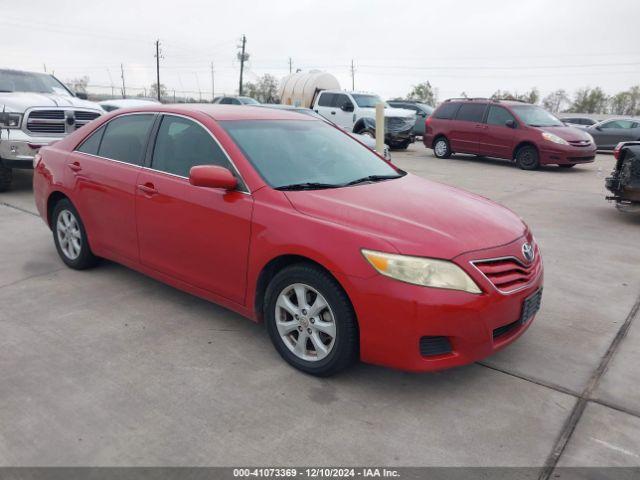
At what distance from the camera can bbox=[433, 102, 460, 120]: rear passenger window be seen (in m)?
15.6

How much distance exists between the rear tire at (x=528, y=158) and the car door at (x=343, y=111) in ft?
19.4

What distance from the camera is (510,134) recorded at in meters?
14.0

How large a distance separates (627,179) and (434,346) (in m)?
5.98

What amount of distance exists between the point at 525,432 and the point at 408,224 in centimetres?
125

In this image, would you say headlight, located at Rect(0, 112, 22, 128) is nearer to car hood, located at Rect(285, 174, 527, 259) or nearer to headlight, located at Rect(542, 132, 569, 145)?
car hood, located at Rect(285, 174, 527, 259)

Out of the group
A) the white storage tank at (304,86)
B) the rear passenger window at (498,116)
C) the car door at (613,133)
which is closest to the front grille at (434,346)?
the rear passenger window at (498,116)

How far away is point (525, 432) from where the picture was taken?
2.83 metres

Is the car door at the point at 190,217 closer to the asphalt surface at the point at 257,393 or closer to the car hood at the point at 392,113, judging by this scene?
the asphalt surface at the point at 257,393

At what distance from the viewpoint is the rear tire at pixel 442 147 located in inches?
631

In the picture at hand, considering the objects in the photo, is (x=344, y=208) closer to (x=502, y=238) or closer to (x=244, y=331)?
(x=502, y=238)

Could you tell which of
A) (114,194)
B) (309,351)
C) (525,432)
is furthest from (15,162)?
(525,432)

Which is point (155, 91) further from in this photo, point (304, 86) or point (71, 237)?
point (71, 237)

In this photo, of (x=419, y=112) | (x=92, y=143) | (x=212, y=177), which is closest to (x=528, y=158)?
(x=419, y=112)

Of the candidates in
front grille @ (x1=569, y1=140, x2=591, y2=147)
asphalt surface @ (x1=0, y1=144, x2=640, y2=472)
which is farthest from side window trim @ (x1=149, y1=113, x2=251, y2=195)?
front grille @ (x1=569, y1=140, x2=591, y2=147)
